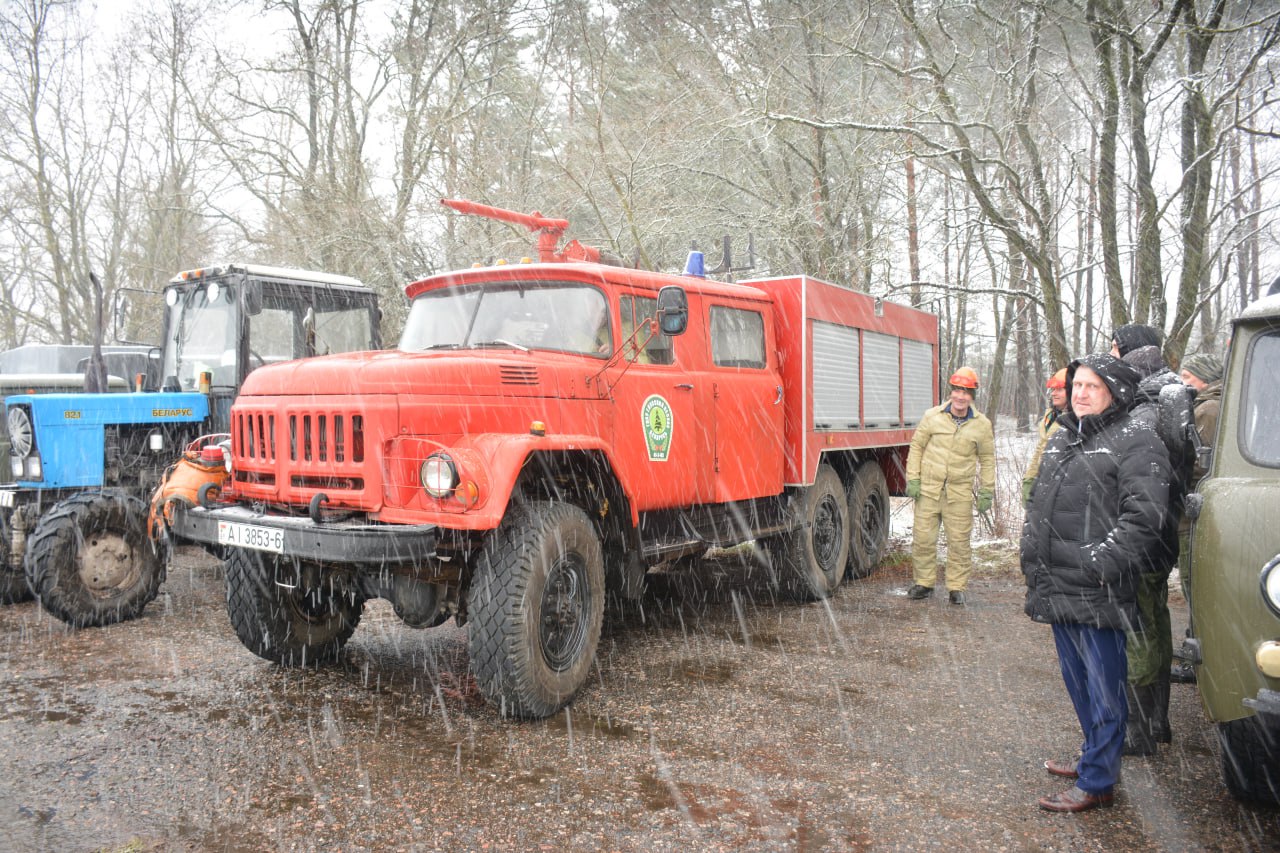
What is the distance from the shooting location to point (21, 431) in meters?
6.96

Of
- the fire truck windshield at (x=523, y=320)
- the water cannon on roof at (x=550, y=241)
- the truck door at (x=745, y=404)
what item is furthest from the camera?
the water cannon on roof at (x=550, y=241)

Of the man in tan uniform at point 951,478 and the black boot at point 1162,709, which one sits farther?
the man in tan uniform at point 951,478

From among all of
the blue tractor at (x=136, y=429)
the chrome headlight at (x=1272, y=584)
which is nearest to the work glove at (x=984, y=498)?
the chrome headlight at (x=1272, y=584)

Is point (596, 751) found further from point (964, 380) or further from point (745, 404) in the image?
point (964, 380)

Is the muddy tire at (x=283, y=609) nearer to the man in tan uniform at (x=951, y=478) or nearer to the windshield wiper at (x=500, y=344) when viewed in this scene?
the windshield wiper at (x=500, y=344)

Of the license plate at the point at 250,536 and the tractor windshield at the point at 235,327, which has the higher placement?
the tractor windshield at the point at 235,327

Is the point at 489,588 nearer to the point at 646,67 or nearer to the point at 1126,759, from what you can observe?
the point at 1126,759

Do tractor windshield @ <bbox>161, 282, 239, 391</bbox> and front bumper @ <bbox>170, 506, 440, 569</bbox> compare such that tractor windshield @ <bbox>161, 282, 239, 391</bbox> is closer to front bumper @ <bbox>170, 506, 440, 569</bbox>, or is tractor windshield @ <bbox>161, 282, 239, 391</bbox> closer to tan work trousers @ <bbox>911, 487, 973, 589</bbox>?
front bumper @ <bbox>170, 506, 440, 569</bbox>

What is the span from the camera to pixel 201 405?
25.2 feet

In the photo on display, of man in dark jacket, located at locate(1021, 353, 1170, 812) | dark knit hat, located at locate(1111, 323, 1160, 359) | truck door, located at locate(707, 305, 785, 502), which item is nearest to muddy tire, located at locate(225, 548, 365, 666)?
truck door, located at locate(707, 305, 785, 502)

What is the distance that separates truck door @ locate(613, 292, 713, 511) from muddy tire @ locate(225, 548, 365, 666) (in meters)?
1.77

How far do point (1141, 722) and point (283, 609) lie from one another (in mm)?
4472

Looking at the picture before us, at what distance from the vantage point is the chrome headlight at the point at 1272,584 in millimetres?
3021

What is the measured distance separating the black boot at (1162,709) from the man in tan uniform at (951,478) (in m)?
3.11
